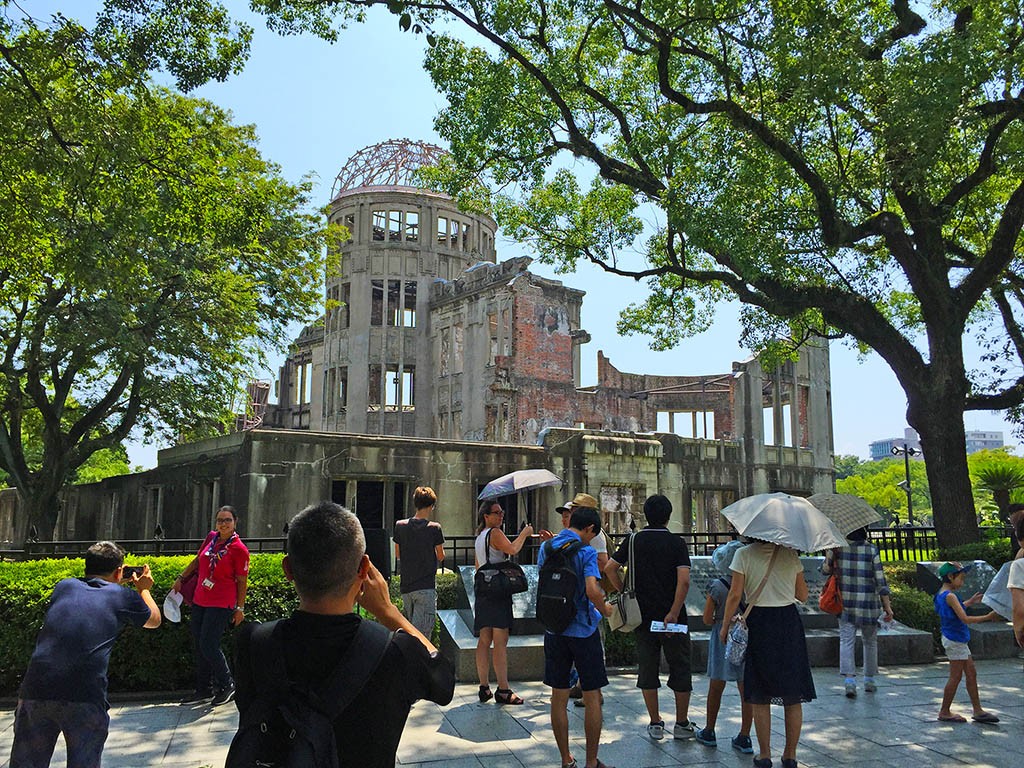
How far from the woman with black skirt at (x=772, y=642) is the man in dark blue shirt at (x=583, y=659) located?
3.40ft

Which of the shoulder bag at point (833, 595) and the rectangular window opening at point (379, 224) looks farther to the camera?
the rectangular window opening at point (379, 224)

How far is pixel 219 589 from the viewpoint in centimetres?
765

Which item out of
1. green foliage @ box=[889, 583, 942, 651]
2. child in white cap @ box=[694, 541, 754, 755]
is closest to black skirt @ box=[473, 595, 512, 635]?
child in white cap @ box=[694, 541, 754, 755]

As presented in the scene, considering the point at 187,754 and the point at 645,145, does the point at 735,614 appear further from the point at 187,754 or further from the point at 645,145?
the point at 645,145

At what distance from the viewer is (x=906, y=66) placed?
11.7 meters

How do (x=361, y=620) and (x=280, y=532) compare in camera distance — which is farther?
(x=280, y=532)

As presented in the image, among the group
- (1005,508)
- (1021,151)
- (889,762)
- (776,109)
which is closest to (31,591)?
(889,762)

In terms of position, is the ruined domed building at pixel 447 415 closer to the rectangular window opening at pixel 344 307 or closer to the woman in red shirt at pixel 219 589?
the rectangular window opening at pixel 344 307

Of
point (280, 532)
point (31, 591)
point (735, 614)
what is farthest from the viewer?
point (280, 532)

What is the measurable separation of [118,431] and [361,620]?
23186 millimetres

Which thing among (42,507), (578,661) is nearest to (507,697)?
(578,661)

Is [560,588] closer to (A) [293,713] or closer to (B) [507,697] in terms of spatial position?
(B) [507,697]

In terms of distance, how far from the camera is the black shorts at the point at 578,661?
18.8 feet

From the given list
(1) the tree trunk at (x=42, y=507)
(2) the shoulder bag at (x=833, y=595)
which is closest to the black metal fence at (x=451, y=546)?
(2) the shoulder bag at (x=833, y=595)
